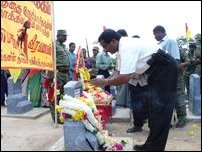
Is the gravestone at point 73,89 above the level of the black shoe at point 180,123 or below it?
above

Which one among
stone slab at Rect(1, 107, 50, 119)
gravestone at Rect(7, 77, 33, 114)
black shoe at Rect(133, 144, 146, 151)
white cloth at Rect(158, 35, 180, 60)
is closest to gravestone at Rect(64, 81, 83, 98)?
black shoe at Rect(133, 144, 146, 151)

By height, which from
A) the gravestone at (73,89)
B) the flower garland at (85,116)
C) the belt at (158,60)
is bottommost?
the flower garland at (85,116)

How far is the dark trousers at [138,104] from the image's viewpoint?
5.38m

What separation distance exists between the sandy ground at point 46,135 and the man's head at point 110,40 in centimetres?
141

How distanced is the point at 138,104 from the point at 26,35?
6.11ft

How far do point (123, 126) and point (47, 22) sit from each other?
7.16ft

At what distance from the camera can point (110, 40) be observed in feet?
14.3

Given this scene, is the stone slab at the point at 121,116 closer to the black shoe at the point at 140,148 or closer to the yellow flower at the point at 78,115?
the black shoe at the point at 140,148

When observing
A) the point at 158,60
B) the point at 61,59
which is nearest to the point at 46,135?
the point at 61,59

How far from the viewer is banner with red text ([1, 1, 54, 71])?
210 inches

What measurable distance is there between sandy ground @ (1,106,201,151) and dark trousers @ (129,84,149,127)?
0.67 feet

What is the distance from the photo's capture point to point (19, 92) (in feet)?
27.9

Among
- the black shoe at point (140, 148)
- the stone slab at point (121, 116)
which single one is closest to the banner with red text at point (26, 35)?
the stone slab at point (121, 116)

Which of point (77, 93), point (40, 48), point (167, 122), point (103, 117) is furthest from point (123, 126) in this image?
point (167, 122)
